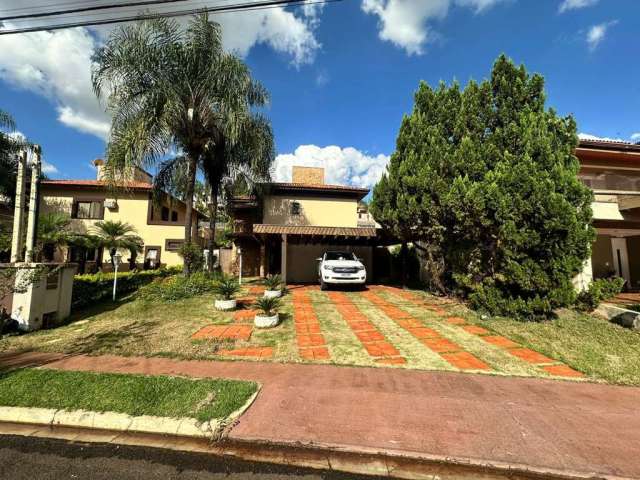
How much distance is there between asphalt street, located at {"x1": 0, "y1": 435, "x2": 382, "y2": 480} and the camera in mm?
2422

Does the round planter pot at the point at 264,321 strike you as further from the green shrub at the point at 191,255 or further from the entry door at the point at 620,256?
the entry door at the point at 620,256

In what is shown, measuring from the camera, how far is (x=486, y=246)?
7.76 m

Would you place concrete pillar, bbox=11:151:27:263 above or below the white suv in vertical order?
above

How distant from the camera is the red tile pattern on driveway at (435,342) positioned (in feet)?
15.9

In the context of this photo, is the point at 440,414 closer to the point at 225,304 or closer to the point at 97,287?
the point at 225,304

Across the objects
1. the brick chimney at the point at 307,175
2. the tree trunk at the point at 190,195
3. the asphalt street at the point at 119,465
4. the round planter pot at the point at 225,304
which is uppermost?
the brick chimney at the point at 307,175

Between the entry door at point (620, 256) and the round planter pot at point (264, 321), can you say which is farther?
the entry door at point (620, 256)

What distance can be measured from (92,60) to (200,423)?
1158 centimetres

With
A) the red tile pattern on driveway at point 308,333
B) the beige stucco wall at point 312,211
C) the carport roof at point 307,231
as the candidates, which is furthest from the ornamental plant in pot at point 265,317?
the beige stucco wall at point 312,211

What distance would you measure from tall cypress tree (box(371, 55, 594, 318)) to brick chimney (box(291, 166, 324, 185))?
29.3 ft

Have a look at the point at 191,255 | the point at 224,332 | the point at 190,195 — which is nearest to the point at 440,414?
the point at 224,332

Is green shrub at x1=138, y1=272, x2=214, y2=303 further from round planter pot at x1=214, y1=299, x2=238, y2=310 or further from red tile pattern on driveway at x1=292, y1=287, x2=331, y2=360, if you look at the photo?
red tile pattern on driveway at x1=292, y1=287, x2=331, y2=360

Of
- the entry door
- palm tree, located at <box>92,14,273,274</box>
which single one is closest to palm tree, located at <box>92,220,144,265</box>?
palm tree, located at <box>92,14,273,274</box>

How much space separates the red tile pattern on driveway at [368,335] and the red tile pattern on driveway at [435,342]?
75 cm
